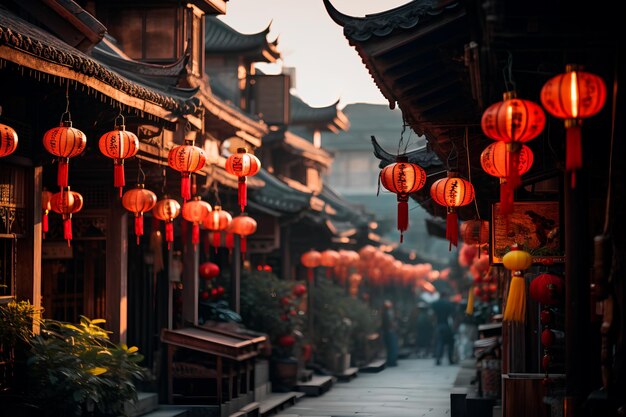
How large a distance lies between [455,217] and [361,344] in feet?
72.5

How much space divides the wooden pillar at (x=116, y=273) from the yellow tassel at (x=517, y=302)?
273 inches

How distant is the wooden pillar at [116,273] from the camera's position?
17.0 metres

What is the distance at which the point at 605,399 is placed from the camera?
8.76 m

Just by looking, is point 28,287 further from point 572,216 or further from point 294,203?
point 294,203

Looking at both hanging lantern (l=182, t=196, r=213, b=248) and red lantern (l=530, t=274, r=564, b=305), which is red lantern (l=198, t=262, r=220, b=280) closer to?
hanging lantern (l=182, t=196, r=213, b=248)

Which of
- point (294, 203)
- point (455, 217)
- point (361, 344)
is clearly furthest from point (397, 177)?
point (361, 344)

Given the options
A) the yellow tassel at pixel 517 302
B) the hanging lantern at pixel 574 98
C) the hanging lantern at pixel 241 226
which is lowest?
the yellow tassel at pixel 517 302

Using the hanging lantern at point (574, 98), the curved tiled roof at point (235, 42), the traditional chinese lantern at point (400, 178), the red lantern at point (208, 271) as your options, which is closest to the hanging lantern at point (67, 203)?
the traditional chinese lantern at point (400, 178)

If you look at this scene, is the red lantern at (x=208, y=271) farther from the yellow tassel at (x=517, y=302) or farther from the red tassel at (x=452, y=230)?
the yellow tassel at (x=517, y=302)

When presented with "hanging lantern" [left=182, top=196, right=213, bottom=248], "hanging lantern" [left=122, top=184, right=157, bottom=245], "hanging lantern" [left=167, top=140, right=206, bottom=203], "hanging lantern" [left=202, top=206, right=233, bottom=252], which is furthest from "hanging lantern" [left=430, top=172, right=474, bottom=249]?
"hanging lantern" [left=202, top=206, right=233, bottom=252]

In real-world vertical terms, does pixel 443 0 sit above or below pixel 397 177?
above

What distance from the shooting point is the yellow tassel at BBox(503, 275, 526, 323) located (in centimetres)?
1196

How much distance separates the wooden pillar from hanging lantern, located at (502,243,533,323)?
671cm

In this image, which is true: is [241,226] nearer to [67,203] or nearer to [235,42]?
[67,203]
